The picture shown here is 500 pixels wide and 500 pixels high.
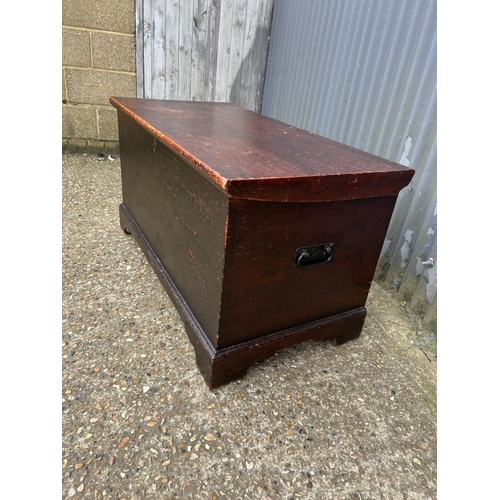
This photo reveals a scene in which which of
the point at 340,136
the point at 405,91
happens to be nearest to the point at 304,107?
the point at 340,136

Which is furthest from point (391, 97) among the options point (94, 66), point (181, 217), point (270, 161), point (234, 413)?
point (94, 66)

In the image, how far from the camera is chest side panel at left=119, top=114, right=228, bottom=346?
1.06 m

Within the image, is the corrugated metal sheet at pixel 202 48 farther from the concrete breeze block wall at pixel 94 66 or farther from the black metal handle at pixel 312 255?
the black metal handle at pixel 312 255

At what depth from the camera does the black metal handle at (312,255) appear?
112cm

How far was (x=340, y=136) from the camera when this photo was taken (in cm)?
215

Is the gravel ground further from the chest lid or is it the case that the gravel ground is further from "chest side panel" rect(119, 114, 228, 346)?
the chest lid

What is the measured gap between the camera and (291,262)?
112 cm

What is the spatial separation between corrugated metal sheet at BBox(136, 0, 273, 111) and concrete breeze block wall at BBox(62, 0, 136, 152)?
0.35ft

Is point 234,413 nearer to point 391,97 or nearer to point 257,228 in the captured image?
point 257,228

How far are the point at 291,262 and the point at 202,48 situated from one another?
261 centimetres

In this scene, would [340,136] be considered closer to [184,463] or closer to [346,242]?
[346,242]

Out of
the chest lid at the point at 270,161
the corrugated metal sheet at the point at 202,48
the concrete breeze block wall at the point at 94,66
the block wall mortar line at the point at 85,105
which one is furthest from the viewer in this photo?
the block wall mortar line at the point at 85,105

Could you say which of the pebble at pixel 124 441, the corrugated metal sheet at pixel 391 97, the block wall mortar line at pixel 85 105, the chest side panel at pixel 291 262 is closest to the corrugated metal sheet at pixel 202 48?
the block wall mortar line at pixel 85 105

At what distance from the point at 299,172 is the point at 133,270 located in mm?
1091
